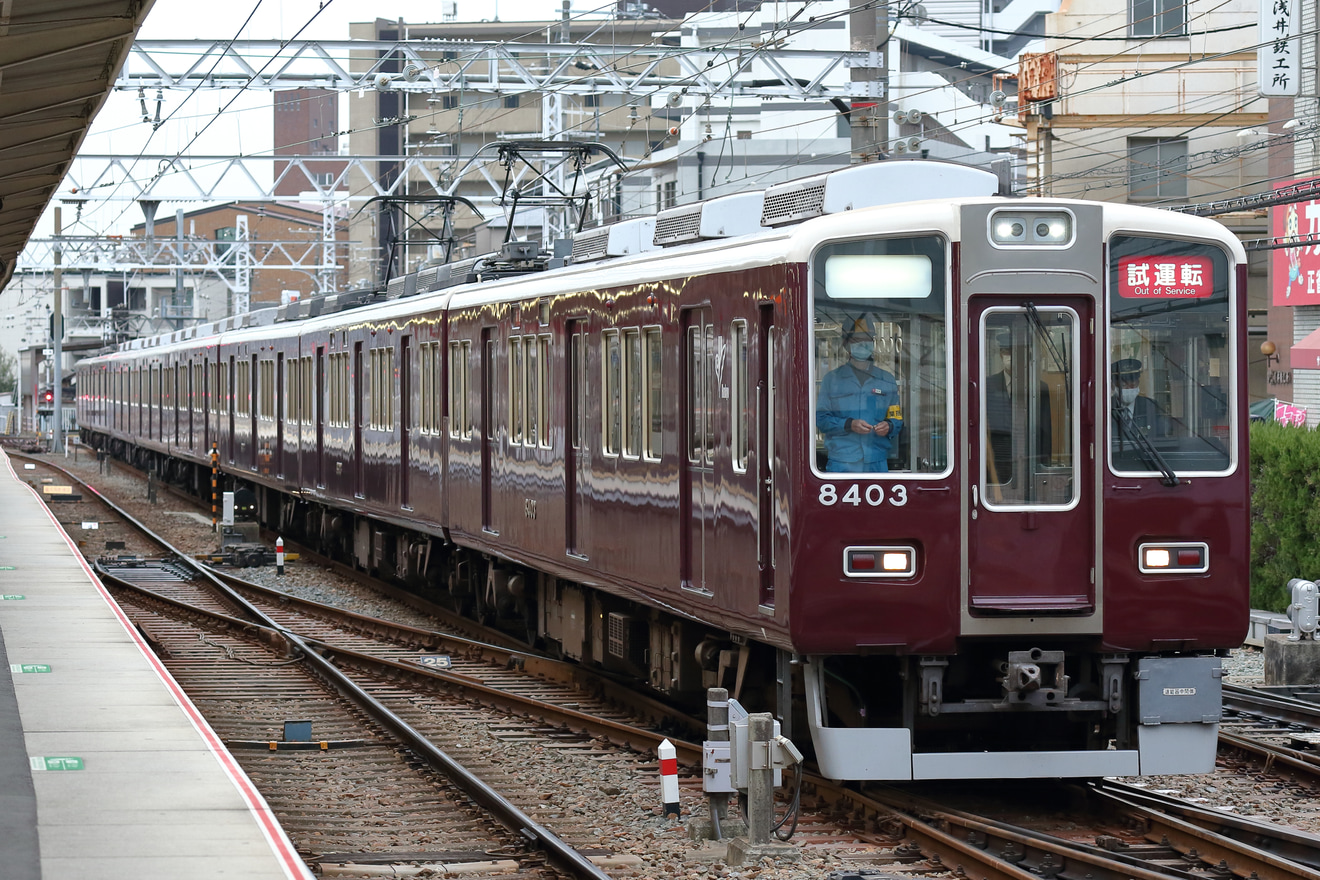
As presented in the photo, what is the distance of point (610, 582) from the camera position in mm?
11500

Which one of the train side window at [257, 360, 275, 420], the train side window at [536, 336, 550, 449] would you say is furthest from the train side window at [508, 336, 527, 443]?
the train side window at [257, 360, 275, 420]

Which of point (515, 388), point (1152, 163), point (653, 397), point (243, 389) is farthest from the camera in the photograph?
point (1152, 163)

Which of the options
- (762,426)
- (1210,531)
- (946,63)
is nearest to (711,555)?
(762,426)

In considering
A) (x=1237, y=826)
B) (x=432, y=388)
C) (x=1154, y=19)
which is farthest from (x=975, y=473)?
(x=1154, y=19)

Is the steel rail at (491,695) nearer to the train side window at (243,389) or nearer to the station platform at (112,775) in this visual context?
the station platform at (112,775)

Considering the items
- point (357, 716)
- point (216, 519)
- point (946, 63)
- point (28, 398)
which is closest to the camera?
point (357, 716)

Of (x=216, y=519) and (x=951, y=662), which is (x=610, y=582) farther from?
(x=216, y=519)

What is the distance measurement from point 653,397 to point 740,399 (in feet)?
5.02

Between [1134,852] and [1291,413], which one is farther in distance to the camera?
[1291,413]

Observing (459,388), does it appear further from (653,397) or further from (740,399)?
(740,399)

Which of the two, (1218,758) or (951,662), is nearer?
(951,662)

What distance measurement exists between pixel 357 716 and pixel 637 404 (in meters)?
2.99

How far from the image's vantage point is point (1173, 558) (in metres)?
8.55

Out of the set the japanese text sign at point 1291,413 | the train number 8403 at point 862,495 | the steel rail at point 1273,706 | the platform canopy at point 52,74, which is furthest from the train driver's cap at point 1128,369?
the japanese text sign at point 1291,413
